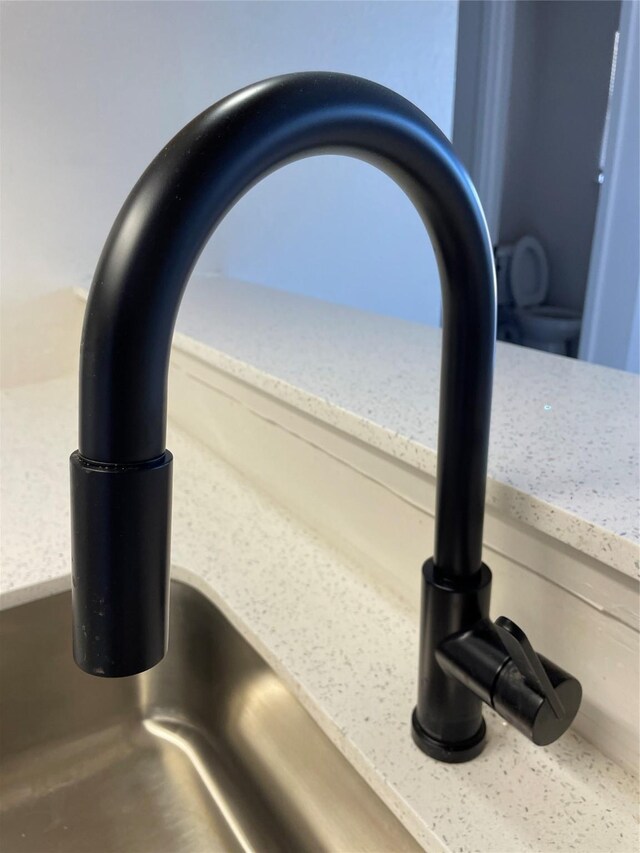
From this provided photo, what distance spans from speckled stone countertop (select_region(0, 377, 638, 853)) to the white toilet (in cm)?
262

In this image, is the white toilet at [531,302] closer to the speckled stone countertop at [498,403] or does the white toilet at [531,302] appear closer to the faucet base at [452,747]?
the speckled stone countertop at [498,403]

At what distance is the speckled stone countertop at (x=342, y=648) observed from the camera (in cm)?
41

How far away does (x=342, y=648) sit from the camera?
1.86 feet

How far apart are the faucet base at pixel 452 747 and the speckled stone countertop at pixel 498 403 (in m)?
0.14

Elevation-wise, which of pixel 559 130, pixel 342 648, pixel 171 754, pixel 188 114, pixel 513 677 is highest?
pixel 559 130

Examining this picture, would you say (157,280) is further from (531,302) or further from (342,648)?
(531,302)

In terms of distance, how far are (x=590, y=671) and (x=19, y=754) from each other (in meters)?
0.54

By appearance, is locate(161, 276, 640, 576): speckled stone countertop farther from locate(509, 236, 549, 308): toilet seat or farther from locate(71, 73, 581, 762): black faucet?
locate(509, 236, 549, 308): toilet seat

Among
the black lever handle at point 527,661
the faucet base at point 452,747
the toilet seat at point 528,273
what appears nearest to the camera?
the black lever handle at point 527,661

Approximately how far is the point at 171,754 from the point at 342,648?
236 millimetres

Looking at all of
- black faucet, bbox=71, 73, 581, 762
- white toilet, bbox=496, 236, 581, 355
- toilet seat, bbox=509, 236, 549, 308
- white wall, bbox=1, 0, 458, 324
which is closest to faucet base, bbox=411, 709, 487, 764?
black faucet, bbox=71, 73, 581, 762

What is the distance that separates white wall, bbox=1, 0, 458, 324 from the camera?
1269mm

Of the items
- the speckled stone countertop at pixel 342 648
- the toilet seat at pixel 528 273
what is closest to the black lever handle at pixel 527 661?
the speckled stone countertop at pixel 342 648

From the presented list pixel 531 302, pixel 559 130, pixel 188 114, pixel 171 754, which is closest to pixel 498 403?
pixel 171 754
